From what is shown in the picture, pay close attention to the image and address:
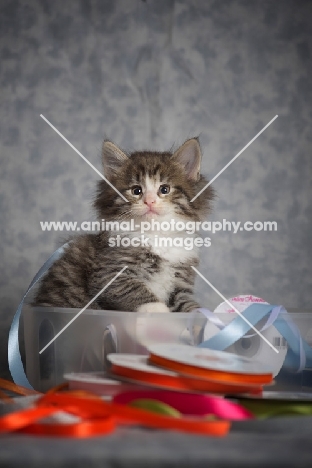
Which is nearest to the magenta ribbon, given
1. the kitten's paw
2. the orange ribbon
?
the orange ribbon

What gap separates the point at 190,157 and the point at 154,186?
6.2 inches

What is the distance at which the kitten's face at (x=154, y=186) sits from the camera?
164cm

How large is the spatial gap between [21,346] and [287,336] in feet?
3.23

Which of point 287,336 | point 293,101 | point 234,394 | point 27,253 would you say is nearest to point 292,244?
point 293,101

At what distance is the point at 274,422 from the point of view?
98 cm

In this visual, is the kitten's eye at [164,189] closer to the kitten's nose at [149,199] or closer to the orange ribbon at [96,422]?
the kitten's nose at [149,199]

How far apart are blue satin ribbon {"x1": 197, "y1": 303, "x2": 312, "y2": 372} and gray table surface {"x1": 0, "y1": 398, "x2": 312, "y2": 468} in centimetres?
40

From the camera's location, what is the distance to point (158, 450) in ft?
2.71

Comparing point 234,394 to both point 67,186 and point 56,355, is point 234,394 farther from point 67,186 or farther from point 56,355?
point 67,186

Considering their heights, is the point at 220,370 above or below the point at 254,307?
below

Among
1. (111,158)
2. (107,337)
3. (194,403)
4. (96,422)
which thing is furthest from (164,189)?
(96,422)

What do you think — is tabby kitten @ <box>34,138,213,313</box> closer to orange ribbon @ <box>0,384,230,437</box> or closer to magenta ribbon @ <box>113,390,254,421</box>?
magenta ribbon @ <box>113,390,254,421</box>

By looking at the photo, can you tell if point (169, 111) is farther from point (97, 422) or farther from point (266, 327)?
point (97, 422)

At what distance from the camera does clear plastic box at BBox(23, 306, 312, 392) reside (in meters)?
1.40
